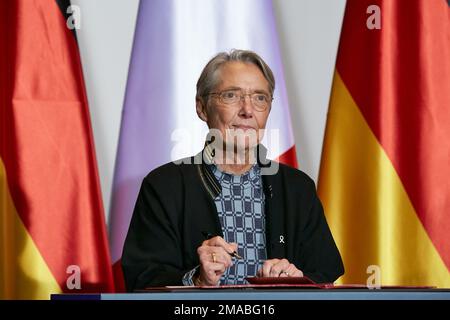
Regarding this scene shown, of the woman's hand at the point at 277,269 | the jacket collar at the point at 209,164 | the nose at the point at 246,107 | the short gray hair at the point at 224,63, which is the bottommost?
the woman's hand at the point at 277,269

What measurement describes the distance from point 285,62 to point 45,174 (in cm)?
110

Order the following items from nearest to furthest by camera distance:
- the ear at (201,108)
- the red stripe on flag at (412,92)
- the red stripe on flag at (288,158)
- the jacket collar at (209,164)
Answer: the jacket collar at (209,164)
the ear at (201,108)
the red stripe on flag at (412,92)
the red stripe on flag at (288,158)

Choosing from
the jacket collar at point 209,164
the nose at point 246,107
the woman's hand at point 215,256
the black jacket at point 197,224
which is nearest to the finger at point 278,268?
the woman's hand at point 215,256

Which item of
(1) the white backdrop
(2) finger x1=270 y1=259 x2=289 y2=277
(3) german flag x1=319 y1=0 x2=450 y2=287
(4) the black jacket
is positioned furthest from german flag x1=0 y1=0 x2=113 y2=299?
(2) finger x1=270 y1=259 x2=289 y2=277

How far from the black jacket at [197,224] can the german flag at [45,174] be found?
17.2 inches

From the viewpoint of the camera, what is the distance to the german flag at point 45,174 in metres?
2.72

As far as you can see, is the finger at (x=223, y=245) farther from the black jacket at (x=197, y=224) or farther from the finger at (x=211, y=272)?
the black jacket at (x=197, y=224)

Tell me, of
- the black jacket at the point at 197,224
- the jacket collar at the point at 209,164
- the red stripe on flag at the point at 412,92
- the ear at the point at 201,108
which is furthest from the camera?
the red stripe on flag at the point at 412,92

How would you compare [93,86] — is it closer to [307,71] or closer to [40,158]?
[40,158]

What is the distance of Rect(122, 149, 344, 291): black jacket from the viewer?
2266mm

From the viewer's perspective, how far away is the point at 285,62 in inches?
127

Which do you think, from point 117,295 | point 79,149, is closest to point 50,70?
point 79,149
